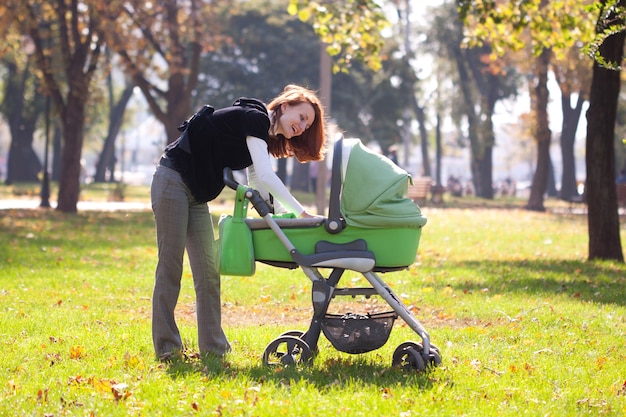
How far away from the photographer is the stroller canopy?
5.71m

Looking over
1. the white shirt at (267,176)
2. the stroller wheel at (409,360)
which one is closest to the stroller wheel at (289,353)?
the stroller wheel at (409,360)

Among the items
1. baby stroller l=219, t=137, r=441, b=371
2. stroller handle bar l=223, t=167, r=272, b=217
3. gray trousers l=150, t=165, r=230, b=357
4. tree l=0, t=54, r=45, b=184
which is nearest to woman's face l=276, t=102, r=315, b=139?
baby stroller l=219, t=137, r=441, b=371

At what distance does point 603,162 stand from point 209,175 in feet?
25.2

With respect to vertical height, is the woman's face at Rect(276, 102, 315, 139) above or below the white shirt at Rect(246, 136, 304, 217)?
above

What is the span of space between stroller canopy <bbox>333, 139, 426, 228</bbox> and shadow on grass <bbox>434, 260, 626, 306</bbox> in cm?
430

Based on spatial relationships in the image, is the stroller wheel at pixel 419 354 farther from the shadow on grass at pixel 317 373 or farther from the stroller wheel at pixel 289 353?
the stroller wheel at pixel 289 353

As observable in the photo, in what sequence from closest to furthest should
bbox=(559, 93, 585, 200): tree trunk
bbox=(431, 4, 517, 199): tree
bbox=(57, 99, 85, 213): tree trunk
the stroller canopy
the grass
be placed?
the grass, the stroller canopy, bbox=(57, 99, 85, 213): tree trunk, bbox=(559, 93, 585, 200): tree trunk, bbox=(431, 4, 517, 199): tree

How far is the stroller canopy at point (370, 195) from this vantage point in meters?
5.71

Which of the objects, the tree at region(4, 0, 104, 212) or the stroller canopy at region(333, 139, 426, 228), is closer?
the stroller canopy at region(333, 139, 426, 228)

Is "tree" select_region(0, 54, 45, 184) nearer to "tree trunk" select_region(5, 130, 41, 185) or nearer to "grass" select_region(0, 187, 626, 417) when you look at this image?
"tree trunk" select_region(5, 130, 41, 185)

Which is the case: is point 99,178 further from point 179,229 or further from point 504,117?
point 179,229

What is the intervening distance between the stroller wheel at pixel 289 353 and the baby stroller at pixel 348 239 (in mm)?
12

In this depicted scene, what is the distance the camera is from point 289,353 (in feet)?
20.0

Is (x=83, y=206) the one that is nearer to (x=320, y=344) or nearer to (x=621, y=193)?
(x=621, y=193)
